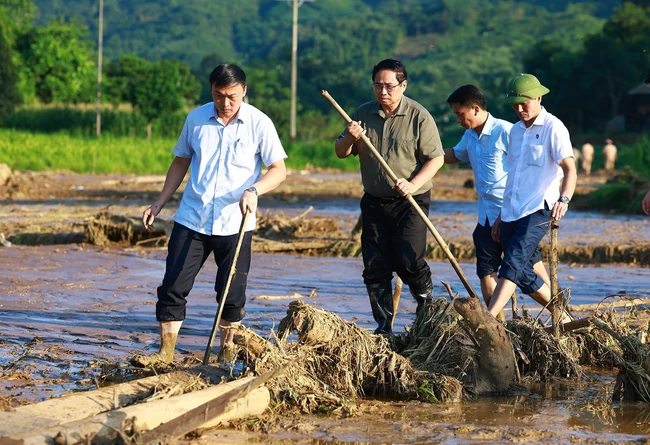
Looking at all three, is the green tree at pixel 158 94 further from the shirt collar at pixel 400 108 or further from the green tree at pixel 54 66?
the shirt collar at pixel 400 108

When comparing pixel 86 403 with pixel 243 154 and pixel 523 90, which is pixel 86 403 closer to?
pixel 243 154

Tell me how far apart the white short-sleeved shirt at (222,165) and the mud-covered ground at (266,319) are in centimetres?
99

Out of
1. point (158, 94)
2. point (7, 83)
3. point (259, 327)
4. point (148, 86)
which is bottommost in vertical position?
point (259, 327)

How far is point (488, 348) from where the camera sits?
5945mm

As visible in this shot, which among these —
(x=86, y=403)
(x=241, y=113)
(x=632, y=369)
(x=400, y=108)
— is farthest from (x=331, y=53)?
(x=86, y=403)

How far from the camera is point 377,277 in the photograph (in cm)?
691

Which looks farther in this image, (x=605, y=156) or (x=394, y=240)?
(x=605, y=156)

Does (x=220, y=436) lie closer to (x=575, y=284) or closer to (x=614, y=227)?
(x=575, y=284)

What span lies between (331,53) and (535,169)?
126 m

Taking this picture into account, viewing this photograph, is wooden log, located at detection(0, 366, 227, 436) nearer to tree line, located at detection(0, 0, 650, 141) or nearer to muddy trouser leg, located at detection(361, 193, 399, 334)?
muddy trouser leg, located at detection(361, 193, 399, 334)

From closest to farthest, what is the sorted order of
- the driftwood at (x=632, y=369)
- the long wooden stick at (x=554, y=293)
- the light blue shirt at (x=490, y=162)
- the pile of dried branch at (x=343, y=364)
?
the pile of dried branch at (x=343, y=364), the driftwood at (x=632, y=369), the long wooden stick at (x=554, y=293), the light blue shirt at (x=490, y=162)

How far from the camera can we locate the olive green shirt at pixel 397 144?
6.70 m

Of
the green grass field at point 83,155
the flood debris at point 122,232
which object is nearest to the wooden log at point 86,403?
the flood debris at point 122,232

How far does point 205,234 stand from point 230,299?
0.40m
